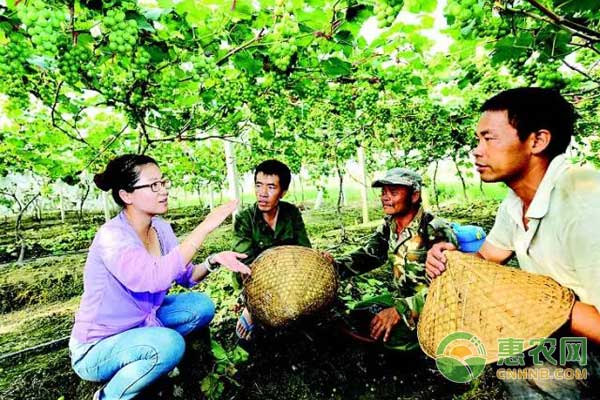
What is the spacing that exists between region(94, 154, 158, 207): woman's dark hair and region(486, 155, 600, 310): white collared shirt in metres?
2.27

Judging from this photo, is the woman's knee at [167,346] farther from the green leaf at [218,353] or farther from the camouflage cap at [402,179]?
the camouflage cap at [402,179]

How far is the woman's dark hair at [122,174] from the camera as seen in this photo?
7.16ft

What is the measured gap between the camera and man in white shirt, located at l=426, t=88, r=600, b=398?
139cm

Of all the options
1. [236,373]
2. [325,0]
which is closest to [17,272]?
[236,373]

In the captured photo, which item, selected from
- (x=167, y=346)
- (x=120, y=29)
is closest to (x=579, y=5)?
(x=120, y=29)

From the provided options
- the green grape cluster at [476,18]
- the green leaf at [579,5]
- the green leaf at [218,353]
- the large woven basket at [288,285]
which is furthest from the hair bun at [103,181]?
the green leaf at [579,5]

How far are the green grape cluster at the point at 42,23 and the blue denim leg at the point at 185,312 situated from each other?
1.94 meters

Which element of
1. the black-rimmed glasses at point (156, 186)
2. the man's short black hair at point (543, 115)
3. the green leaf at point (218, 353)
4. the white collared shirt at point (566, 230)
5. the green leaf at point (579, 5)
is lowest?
the green leaf at point (218, 353)

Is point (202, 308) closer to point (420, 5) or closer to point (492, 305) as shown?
point (492, 305)

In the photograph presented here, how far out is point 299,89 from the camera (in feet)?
10.4

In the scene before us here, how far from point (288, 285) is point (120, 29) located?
180 centimetres

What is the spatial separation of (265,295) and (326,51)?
176cm

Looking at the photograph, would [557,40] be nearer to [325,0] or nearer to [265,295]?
[325,0]

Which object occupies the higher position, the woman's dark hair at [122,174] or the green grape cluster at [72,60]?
the green grape cluster at [72,60]
